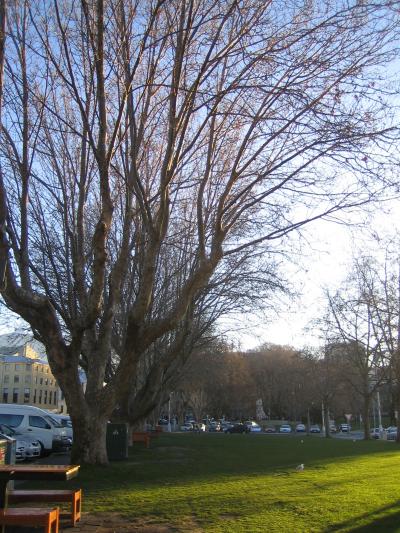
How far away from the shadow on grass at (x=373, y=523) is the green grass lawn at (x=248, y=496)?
10 mm

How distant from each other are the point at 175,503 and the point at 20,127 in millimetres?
9625

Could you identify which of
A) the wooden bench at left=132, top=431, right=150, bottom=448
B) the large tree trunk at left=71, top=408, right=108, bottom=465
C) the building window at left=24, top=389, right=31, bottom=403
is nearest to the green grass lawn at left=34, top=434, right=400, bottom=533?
the large tree trunk at left=71, top=408, right=108, bottom=465

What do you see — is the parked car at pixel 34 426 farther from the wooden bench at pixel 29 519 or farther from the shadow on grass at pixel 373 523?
the wooden bench at pixel 29 519

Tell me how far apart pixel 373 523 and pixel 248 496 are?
10.3ft

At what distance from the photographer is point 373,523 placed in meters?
8.38

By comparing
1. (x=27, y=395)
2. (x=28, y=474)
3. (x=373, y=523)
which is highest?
(x=27, y=395)

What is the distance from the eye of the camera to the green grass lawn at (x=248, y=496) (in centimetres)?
859

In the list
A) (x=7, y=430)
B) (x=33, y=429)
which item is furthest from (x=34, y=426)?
(x=7, y=430)

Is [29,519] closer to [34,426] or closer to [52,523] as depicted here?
[52,523]

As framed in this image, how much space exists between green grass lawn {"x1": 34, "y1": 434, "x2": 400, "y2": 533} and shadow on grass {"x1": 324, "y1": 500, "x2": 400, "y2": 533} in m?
0.01

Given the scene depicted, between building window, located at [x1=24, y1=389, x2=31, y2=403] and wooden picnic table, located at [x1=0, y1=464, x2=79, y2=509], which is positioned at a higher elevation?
building window, located at [x1=24, y1=389, x2=31, y2=403]

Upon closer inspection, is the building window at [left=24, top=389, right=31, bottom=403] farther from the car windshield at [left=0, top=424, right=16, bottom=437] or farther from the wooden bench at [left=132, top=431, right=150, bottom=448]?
the car windshield at [left=0, top=424, right=16, bottom=437]

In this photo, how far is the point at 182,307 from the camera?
1357cm

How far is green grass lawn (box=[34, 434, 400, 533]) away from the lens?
859 cm
